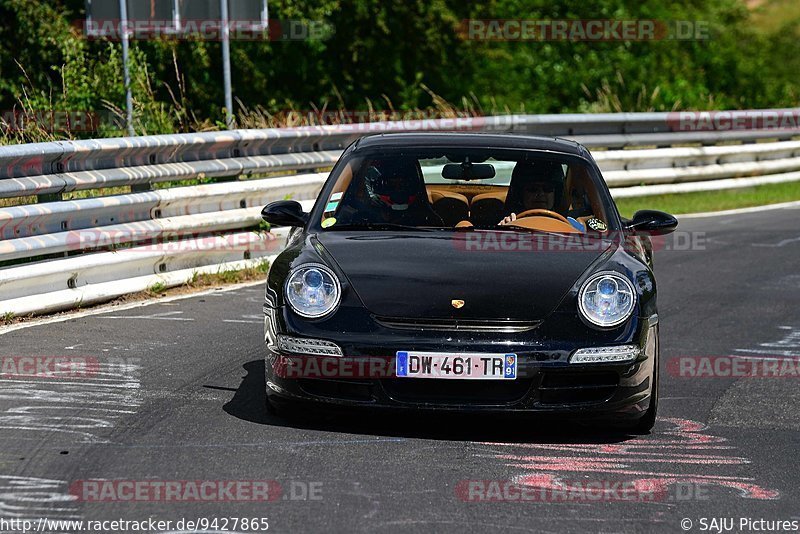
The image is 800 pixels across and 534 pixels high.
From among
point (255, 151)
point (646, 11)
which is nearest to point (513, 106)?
point (646, 11)

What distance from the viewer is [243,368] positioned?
25.7 ft

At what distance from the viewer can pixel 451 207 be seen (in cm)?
755

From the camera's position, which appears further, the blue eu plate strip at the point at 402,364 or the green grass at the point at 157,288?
the green grass at the point at 157,288

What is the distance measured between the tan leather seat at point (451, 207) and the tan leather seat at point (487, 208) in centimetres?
5

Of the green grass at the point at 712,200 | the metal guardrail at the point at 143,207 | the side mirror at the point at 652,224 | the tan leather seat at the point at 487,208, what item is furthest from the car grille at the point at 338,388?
the green grass at the point at 712,200

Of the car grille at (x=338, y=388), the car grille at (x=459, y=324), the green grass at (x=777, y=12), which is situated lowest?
the green grass at (x=777, y=12)

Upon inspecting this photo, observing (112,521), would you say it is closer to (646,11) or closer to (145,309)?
(145,309)

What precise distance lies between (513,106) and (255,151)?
17.7m

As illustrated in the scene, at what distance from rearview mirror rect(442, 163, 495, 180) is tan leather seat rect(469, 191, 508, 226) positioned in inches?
5.5

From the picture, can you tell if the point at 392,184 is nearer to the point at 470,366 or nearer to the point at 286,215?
the point at 286,215

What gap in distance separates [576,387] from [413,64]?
2186 cm

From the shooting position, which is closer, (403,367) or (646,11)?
(403,367)

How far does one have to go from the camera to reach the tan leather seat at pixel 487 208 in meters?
7.36

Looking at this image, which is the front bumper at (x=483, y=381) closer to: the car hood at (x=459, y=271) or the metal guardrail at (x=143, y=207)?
the car hood at (x=459, y=271)
